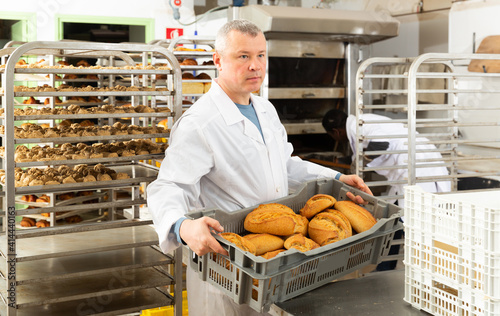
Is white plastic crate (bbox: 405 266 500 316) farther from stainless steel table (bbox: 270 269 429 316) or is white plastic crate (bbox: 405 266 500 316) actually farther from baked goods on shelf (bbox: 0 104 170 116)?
baked goods on shelf (bbox: 0 104 170 116)

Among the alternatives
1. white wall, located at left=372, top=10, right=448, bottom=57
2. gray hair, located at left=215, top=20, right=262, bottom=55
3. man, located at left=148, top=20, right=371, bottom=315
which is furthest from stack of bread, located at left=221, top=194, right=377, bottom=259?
white wall, located at left=372, top=10, right=448, bottom=57

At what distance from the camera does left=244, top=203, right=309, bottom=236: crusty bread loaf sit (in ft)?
5.49

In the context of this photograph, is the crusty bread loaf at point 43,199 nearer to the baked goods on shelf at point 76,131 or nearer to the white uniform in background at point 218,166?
the baked goods on shelf at point 76,131

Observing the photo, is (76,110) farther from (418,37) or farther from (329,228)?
(418,37)

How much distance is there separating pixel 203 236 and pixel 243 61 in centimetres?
77

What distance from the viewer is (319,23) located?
5.30m

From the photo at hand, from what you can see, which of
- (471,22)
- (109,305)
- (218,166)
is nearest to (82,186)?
(109,305)

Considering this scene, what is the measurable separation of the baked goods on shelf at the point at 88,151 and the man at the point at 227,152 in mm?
749

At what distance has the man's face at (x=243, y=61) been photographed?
2.03 metres

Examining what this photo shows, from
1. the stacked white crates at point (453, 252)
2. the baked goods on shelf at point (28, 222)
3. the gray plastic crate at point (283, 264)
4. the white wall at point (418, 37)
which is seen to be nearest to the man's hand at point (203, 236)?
the gray plastic crate at point (283, 264)

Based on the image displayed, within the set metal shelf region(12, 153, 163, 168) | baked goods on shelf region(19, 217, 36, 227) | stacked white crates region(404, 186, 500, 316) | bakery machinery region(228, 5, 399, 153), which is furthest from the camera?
bakery machinery region(228, 5, 399, 153)

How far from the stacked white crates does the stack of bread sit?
0.23 m

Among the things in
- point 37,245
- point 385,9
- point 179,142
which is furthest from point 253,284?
point 385,9

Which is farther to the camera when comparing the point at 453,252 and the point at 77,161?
the point at 77,161
